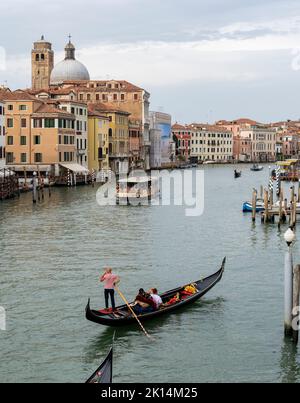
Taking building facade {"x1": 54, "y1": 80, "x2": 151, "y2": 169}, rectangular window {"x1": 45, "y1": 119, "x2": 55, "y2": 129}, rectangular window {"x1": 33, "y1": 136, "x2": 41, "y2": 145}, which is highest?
building facade {"x1": 54, "y1": 80, "x2": 151, "y2": 169}

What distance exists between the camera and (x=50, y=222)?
21891mm

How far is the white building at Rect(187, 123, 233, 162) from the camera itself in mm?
97688

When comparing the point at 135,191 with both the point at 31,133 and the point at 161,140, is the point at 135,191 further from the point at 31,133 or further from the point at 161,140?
the point at 161,140

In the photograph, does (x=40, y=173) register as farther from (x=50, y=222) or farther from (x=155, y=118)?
(x=155, y=118)

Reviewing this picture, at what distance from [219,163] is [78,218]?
7685 centimetres

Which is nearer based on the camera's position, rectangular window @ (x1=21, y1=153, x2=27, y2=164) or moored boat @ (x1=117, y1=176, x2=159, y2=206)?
moored boat @ (x1=117, y1=176, x2=159, y2=206)

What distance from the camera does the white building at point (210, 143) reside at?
3846 inches

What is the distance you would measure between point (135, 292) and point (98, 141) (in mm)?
36539

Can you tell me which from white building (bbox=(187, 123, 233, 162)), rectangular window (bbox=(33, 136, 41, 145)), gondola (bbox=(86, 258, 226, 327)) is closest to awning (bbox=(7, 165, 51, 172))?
rectangular window (bbox=(33, 136, 41, 145))

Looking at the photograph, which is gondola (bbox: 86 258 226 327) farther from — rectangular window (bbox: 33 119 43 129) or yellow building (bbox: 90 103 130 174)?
yellow building (bbox: 90 103 130 174)

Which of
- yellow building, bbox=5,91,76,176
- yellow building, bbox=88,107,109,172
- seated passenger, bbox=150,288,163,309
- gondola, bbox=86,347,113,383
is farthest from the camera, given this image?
yellow building, bbox=88,107,109,172

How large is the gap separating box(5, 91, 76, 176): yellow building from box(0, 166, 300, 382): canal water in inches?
708
